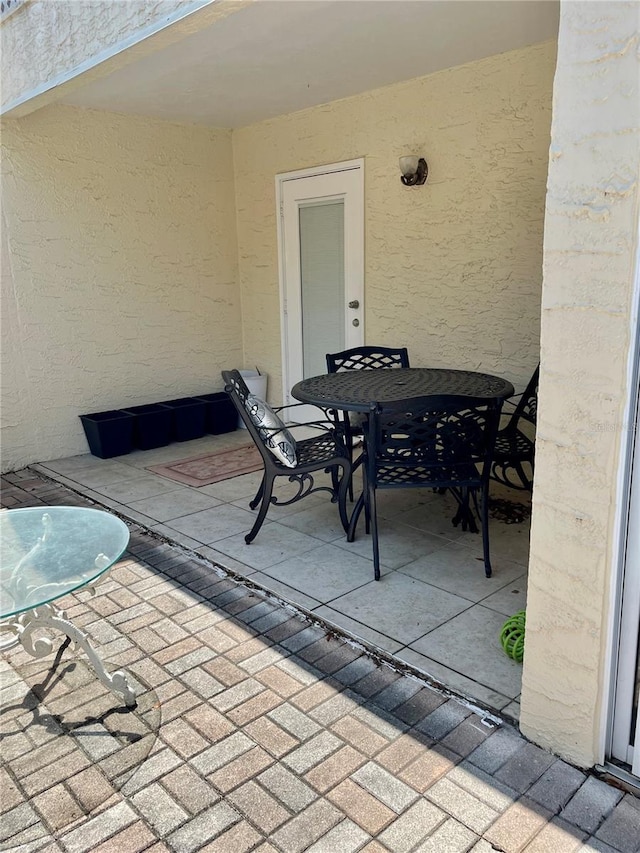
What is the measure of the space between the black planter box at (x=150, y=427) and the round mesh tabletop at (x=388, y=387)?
2067 mm

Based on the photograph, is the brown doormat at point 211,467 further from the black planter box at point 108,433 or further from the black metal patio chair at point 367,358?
the black metal patio chair at point 367,358

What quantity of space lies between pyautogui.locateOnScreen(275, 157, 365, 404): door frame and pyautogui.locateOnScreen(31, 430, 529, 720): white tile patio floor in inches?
59.9

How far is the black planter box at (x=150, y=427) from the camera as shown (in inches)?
204

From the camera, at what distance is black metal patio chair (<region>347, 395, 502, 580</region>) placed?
284 centimetres

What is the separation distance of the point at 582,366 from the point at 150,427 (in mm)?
4167

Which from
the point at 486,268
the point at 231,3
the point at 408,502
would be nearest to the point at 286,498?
the point at 408,502

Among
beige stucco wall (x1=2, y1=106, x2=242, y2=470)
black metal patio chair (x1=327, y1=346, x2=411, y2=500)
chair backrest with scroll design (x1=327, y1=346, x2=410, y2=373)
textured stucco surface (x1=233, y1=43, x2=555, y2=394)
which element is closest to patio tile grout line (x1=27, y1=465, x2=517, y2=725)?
black metal patio chair (x1=327, y1=346, x2=411, y2=500)

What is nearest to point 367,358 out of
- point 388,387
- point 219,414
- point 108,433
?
point 388,387

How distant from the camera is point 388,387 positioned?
3.32m

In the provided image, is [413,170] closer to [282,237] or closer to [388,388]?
[282,237]

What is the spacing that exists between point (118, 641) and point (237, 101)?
3.93 metres

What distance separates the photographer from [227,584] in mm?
2916

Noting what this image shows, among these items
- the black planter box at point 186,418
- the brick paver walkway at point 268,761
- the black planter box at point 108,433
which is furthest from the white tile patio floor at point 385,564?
the black planter box at point 186,418

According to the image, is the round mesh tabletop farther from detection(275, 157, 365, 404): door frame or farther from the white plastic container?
the white plastic container
